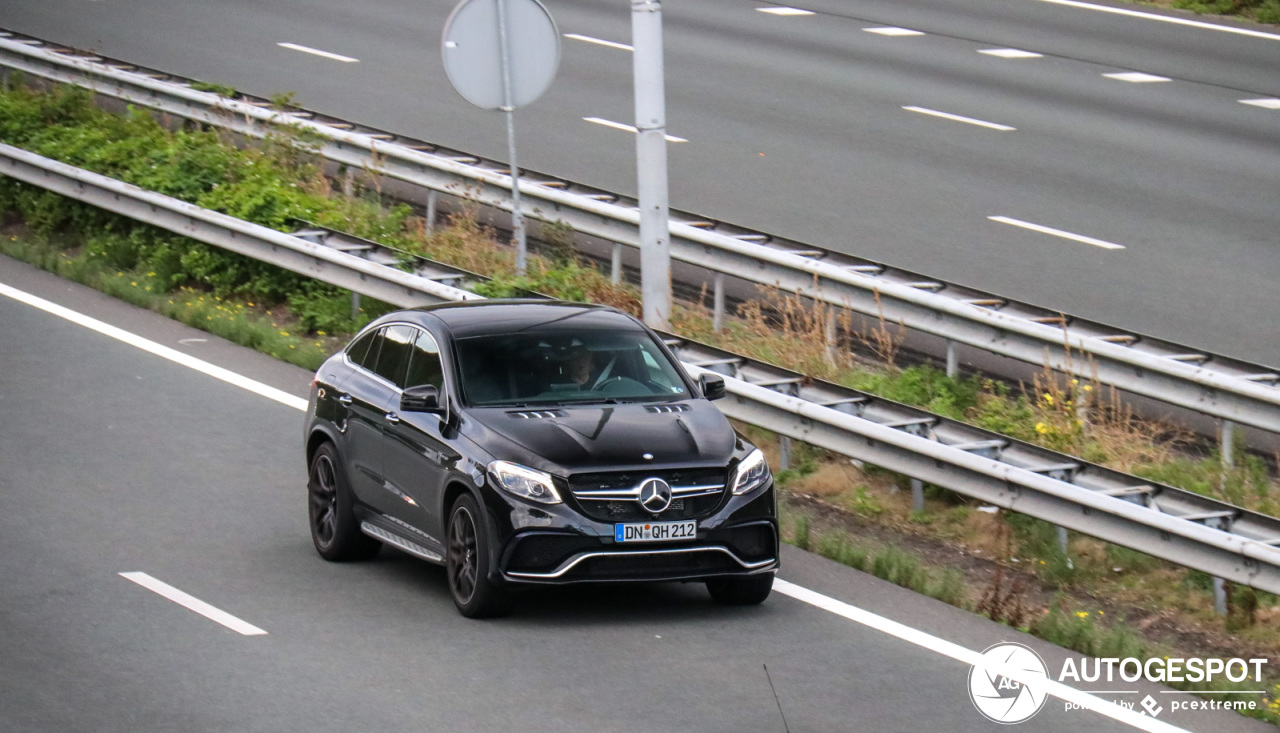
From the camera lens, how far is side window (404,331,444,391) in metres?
11.0

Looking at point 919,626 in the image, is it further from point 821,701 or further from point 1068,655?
point 821,701

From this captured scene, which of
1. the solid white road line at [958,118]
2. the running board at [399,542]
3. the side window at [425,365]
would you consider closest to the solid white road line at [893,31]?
the solid white road line at [958,118]

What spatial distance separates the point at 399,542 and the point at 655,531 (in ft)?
6.08

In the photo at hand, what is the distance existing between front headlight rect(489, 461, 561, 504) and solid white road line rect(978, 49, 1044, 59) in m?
19.8

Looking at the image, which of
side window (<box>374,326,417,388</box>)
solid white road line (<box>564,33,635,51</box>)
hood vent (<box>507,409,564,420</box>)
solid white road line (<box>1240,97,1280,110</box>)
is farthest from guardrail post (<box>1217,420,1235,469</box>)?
solid white road line (<box>564,33,635,51</box>)

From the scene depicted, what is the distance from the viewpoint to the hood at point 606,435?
32.5 feet

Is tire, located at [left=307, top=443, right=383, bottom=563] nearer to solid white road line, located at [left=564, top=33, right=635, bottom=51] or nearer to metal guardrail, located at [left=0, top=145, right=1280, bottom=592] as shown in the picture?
metal guardrail, located at [left=0, top=145, right=1280, bottom=592]

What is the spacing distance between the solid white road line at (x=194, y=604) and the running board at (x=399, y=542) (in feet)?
3.57

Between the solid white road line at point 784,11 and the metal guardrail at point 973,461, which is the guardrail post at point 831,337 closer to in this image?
the metal guardrail at point 973,461

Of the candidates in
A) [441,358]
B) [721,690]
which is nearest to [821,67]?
[441,358]

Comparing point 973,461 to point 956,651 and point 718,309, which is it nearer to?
point 956,651

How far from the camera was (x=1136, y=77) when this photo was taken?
26.7 metres

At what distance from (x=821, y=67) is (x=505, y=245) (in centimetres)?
977

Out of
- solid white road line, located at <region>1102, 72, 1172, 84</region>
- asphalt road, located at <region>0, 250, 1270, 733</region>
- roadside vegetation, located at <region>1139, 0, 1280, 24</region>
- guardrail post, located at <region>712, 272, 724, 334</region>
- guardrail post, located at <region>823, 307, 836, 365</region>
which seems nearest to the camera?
asphalt road, located at <region>0, 250, 1270, 733</region>
